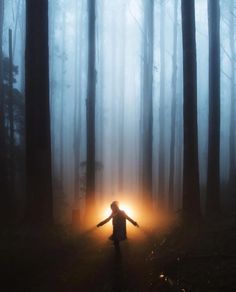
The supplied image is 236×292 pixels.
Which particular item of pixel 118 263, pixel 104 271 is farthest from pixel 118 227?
pixel 104 271

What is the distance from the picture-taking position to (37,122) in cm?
1195

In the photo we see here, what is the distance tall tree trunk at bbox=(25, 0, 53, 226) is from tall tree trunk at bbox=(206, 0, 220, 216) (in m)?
7.05

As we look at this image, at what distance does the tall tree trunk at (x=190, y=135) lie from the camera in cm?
1385

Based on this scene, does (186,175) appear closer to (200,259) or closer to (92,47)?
(200,259)

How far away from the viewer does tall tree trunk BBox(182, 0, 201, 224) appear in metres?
13.9

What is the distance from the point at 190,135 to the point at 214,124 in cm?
327

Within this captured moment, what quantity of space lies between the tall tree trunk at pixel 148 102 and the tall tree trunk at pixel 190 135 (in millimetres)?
8418

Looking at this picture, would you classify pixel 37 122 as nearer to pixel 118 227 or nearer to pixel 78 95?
pixel 118 227

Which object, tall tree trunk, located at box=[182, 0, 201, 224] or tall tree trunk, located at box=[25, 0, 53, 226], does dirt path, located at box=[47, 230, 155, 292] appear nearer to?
tall tree trunk, located at box=[25, 0, 53, 226]

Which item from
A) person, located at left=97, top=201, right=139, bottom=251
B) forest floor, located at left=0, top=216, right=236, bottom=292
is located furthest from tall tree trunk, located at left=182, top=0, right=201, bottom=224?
person, located at left=97, top=201, right=139, bottom=251

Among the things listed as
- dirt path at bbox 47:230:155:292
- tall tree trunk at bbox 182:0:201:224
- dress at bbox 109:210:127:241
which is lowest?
dirt path at bbox 47:230:155:292

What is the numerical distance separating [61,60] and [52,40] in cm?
280

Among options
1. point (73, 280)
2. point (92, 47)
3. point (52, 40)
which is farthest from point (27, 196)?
point (52, 40)

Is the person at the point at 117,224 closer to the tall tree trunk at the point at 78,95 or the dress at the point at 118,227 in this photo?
the dress at the point at 118,227
